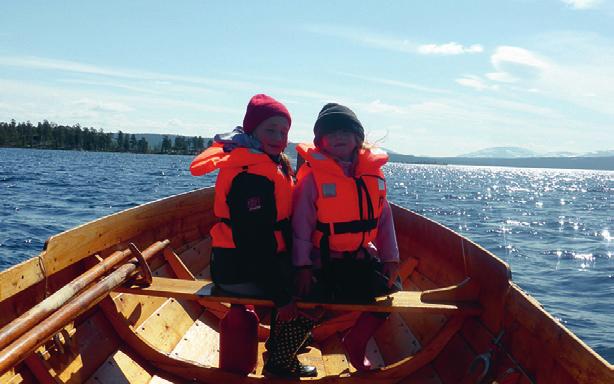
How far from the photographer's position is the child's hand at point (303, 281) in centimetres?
358

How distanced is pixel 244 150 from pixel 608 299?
10672 millimetres

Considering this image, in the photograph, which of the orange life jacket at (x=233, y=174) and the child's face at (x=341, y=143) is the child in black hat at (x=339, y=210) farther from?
the orange life jacket at (x=233, y=174)

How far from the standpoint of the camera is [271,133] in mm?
3613

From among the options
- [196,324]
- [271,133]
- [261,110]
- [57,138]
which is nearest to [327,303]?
[271,133]

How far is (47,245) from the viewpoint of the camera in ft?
12.6

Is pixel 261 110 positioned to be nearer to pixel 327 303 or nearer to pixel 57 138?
pixel 327 303

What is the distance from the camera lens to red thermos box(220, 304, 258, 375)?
3848 mm

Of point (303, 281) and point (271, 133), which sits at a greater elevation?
point (271, 133)

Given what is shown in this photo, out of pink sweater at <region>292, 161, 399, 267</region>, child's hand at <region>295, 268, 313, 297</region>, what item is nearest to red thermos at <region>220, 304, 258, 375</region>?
child's hand at <region>295, 268, 313, 297</region>

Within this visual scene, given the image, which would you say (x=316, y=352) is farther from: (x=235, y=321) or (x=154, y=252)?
(x=154, y=252)

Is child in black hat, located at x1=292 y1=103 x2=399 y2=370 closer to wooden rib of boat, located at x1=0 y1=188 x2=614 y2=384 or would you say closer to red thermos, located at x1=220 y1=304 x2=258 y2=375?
wooden rib of boat, located at x1=0 y1=188 x2=614 y2=384

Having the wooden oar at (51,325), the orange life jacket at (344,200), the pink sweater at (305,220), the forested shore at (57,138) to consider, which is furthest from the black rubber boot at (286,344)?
the forested shore at (57,138)

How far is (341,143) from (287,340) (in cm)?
152

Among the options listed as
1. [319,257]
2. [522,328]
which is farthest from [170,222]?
[522,328]
